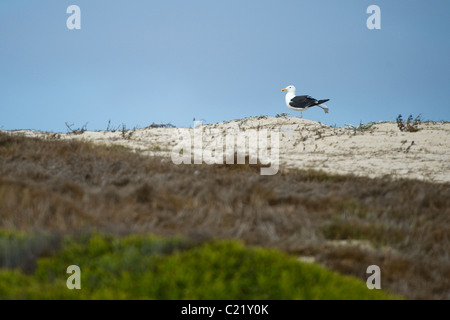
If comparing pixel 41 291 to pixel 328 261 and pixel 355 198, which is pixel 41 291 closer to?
pixel 328 261

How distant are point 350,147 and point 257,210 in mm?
10466

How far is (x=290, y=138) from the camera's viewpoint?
19.1 meters

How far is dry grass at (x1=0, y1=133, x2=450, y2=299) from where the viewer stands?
5582 millimetres

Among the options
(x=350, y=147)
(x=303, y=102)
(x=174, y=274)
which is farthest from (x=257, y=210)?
(x=303, y=102)

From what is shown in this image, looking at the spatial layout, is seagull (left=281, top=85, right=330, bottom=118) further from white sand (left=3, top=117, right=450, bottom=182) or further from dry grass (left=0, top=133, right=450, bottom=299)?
dry grass (left=0, top=133, right=450, bottom=299)

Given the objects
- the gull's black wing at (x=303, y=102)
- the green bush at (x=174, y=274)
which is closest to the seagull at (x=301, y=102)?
the gull's black wing at (x=303, y=102)

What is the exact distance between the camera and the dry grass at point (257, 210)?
5.58 m

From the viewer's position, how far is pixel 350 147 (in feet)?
54.4

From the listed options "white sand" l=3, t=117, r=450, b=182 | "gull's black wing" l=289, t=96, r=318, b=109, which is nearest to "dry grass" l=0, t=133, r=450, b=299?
"white sand" l=3, t=117, r=450, b=182

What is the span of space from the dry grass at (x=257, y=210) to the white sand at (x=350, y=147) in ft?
8.60

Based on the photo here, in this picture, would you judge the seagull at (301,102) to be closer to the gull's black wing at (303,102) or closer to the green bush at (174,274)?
the gull's black wing at (303,102)

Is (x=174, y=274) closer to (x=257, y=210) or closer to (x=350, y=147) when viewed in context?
(x=257, y=210)

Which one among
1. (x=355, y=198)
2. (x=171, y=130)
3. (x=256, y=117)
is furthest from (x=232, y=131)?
(x=355, y=198)

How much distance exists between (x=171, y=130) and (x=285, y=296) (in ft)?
61.8
